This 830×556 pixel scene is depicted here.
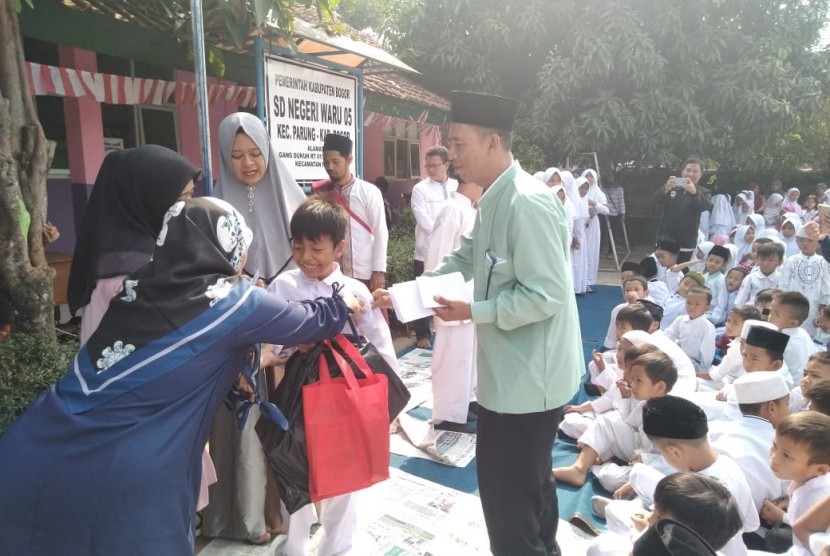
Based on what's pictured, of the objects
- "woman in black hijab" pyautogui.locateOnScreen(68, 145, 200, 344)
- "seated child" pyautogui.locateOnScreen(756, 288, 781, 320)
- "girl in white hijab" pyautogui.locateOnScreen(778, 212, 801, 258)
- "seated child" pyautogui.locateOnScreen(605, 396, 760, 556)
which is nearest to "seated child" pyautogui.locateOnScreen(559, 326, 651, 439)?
"seated child" pyautogui.locateOnScreen(605, 396, 760, 556)

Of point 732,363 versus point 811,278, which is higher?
point 811,278

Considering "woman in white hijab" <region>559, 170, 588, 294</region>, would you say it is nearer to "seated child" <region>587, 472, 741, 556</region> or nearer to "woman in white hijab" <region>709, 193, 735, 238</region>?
"woman in white hijab" <region>709, 193, 735, 238</region>

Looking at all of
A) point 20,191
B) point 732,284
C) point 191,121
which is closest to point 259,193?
point 20,191

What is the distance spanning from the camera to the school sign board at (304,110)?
11.9ft

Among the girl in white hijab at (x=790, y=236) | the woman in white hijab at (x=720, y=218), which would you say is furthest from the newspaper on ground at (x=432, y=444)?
the woman in white hijab at (x=720, y=218)

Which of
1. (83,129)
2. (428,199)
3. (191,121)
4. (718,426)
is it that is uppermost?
(191,121)

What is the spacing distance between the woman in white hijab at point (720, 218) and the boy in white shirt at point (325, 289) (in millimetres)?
10116

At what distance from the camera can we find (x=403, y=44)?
12.4 meters

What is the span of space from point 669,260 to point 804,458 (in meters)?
4.32

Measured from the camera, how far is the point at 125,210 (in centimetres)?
182

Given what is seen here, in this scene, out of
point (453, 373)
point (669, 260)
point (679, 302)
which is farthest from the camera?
point (669, 260)

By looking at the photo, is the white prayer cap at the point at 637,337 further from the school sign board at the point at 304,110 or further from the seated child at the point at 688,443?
the school sign board at the point at 304,110

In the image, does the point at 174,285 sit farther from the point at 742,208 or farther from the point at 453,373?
the point at 742,208

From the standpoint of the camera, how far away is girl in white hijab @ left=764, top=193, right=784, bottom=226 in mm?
11470
